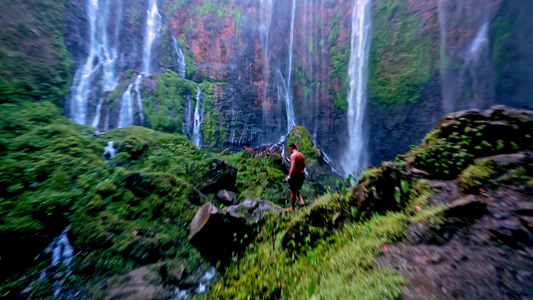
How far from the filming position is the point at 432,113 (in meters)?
11.1

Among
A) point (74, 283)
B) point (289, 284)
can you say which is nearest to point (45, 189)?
point (74, 283)

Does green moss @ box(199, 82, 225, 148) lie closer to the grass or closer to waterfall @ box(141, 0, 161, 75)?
waterfall @ box(141, 0, 161, 75)

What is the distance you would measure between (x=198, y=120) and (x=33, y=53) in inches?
359

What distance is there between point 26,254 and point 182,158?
5891mm

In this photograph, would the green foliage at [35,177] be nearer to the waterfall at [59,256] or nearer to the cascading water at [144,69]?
the waterfall at [59,256]

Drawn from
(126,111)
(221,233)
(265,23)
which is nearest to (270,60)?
(265,23)

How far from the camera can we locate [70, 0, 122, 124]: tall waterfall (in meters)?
11.9

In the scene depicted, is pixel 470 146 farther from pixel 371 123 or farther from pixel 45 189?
pixel 371 123

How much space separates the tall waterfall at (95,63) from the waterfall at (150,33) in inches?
79.3

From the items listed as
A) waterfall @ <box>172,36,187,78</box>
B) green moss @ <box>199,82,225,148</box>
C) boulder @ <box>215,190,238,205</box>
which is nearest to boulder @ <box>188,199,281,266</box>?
boulder @ <box>215,190,238,205</box>

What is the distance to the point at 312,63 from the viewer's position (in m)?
18.0

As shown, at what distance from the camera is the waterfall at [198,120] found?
16.1 meters

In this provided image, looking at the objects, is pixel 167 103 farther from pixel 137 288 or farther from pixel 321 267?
pixel 321 267

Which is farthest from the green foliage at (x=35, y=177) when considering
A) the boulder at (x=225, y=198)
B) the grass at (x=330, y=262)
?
the grass at (x=330, y=262)
